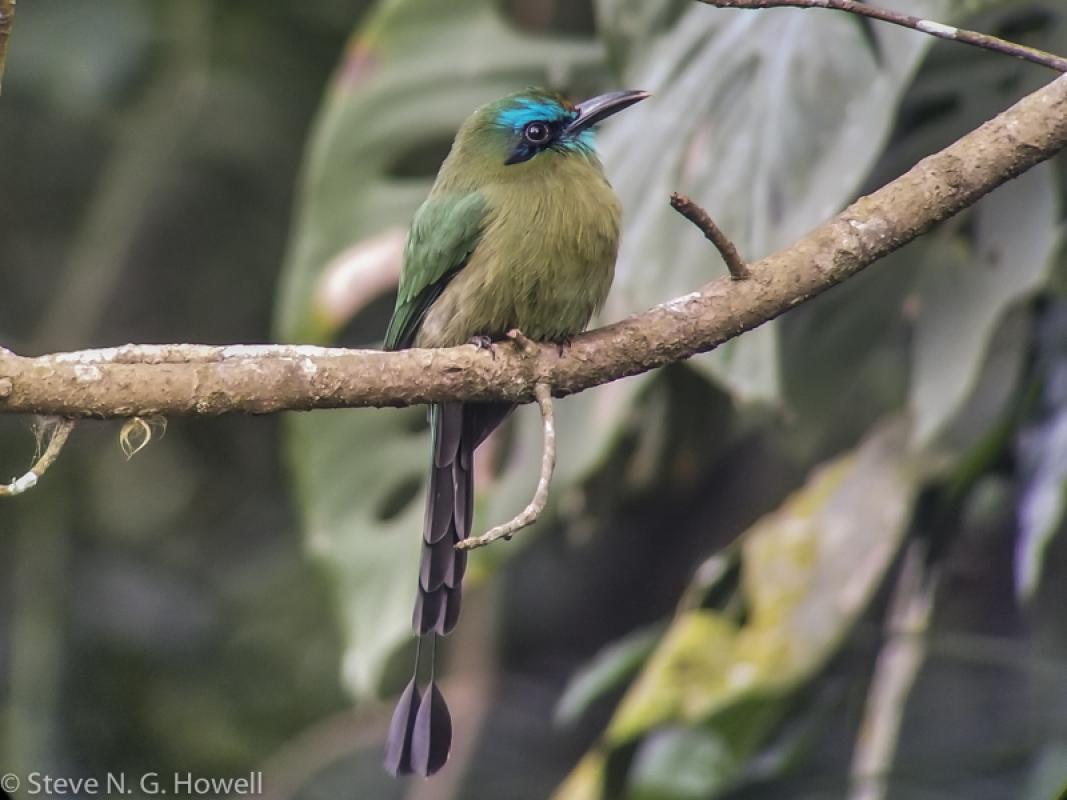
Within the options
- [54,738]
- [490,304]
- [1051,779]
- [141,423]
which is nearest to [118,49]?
[54,738]

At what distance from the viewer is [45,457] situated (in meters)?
1.65

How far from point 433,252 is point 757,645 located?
96 centimetres

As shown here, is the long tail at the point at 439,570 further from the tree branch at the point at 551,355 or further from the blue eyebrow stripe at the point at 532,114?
the blue eyebrow stripe at the point at 532,114

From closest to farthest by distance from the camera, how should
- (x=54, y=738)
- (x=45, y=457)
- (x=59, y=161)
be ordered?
(x=45, y=457)
(x=54, y=738)
(x=59, y=161)

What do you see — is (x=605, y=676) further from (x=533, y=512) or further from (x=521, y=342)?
(x=533, y=512)

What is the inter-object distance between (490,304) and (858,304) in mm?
1002

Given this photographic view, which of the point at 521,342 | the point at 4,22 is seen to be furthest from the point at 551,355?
the point at 4,22

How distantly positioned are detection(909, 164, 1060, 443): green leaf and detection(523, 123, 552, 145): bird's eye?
79cm

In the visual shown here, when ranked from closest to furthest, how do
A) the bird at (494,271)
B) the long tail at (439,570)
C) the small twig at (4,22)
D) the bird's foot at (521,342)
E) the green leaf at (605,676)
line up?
the small twig at (4,22), the bird's foot at (521,342), the long tail at (439,570), the bird at (494,271), the green leaf at (605,676)

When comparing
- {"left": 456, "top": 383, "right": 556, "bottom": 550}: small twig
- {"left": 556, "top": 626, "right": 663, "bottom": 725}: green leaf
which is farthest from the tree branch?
{"left": 556, "top": 626, "right": 663, "bottom": 725}: green leaf

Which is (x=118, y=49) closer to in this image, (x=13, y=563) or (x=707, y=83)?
(x=13, y=563)

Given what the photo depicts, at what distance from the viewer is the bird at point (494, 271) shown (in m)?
2.38

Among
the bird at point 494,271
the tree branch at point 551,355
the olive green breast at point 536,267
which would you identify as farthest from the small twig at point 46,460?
the olive green breast at point 536,267

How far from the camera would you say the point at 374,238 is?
3312 mm
